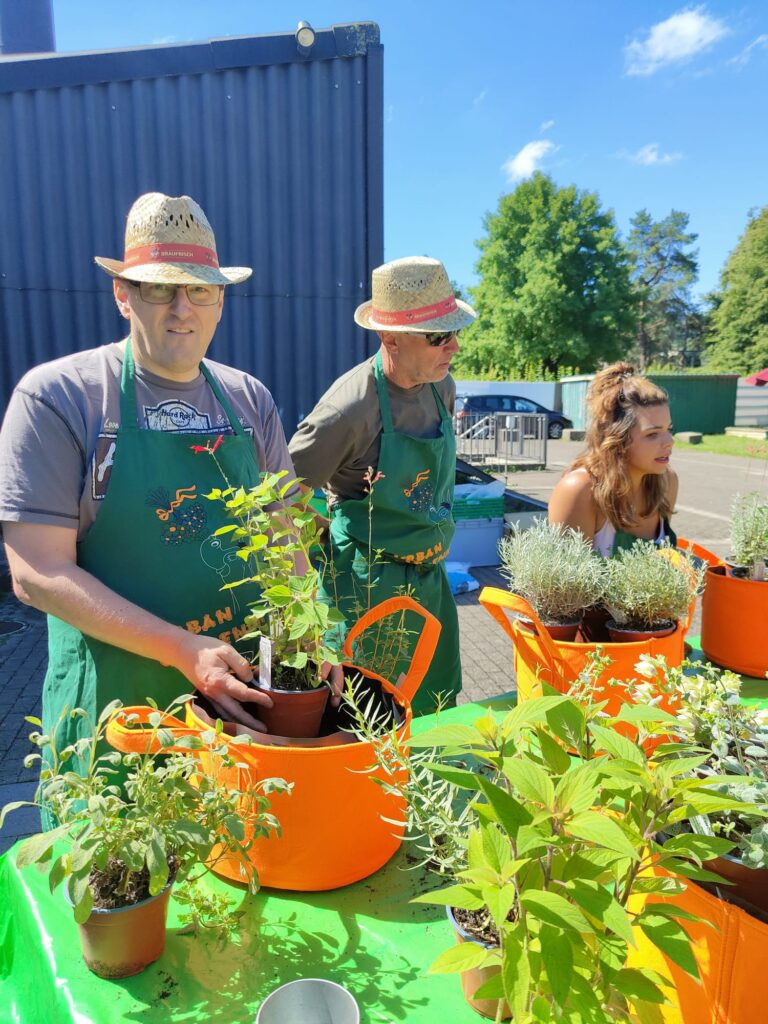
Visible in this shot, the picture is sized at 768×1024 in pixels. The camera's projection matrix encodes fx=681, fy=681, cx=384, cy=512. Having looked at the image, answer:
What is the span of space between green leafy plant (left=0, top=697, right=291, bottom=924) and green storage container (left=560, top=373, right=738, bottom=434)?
84.2 ft

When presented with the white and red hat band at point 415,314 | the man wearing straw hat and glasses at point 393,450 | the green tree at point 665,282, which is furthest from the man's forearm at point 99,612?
the green tree at point 665,282

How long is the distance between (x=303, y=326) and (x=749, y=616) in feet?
16.2

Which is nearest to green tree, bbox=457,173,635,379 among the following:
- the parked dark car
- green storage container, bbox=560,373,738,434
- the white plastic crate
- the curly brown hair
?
green storage container, bbox=560,373,738,434

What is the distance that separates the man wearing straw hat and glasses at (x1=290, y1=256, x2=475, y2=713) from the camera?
6.79 ft

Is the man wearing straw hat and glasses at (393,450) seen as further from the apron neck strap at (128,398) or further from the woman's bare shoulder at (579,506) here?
the apron neck strap at (128,398)

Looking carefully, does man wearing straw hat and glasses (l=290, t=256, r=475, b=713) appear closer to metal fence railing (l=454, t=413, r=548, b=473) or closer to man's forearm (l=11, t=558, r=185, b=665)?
man's forearm (l=11, t=558, r=185, b=665)

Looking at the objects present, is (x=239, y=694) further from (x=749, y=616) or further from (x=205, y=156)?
(x=205, y=156)

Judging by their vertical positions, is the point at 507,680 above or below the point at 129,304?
below

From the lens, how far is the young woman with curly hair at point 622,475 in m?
2.27

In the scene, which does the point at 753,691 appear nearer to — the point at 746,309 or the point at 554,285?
the point at 554,285

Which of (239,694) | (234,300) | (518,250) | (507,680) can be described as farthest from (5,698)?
(518,250)

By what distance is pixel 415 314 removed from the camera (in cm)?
206

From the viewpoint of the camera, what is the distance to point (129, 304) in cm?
140

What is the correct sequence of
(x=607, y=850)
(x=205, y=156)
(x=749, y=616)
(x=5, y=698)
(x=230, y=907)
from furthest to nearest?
1. (x=205, y=156)
2. (x=5, y=698)
3. (x=749, y=616)
4. (x=230, y=907)
5. (x=607, y=850)
